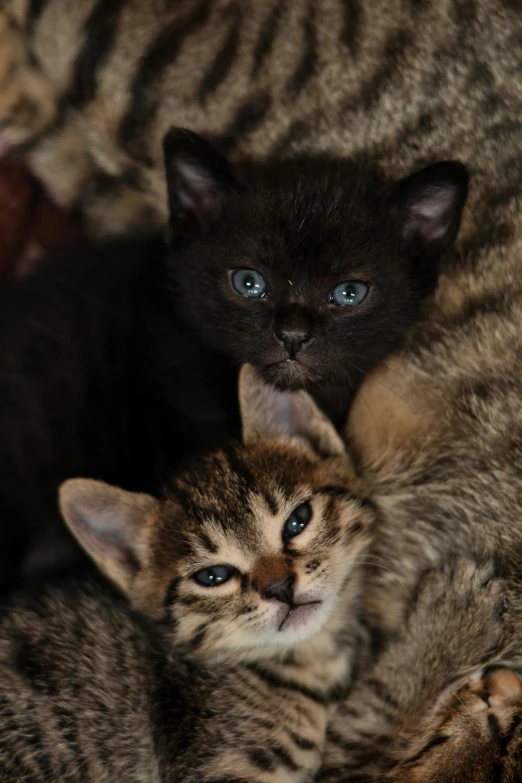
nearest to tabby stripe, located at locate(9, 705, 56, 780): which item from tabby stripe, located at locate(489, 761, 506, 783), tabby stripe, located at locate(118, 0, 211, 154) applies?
tabby stripe, located at locate(489, 761, 506, 783)

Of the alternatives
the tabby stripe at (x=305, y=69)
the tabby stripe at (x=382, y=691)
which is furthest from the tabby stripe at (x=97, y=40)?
the tabby stripe at (x=382, y=691)

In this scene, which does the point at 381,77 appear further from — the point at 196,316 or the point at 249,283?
the point at 196,316

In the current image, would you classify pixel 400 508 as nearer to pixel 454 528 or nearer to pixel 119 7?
pixel 454 528

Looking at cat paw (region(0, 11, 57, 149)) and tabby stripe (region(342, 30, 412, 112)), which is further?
cat paw (region(0, 11, 57, 149))

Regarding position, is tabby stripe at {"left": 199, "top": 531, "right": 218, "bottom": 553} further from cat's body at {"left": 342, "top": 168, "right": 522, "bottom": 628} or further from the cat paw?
the cat paw

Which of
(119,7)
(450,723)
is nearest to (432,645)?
(450,723)

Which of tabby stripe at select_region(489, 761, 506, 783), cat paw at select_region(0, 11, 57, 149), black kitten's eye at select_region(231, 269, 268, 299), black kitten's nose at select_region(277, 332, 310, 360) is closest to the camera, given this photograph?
tabby stripe at select_region(489, 761, 506, 783)

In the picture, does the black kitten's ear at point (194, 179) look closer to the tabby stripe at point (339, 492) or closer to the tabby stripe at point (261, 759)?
the tabby stripe at point (339, 492)
